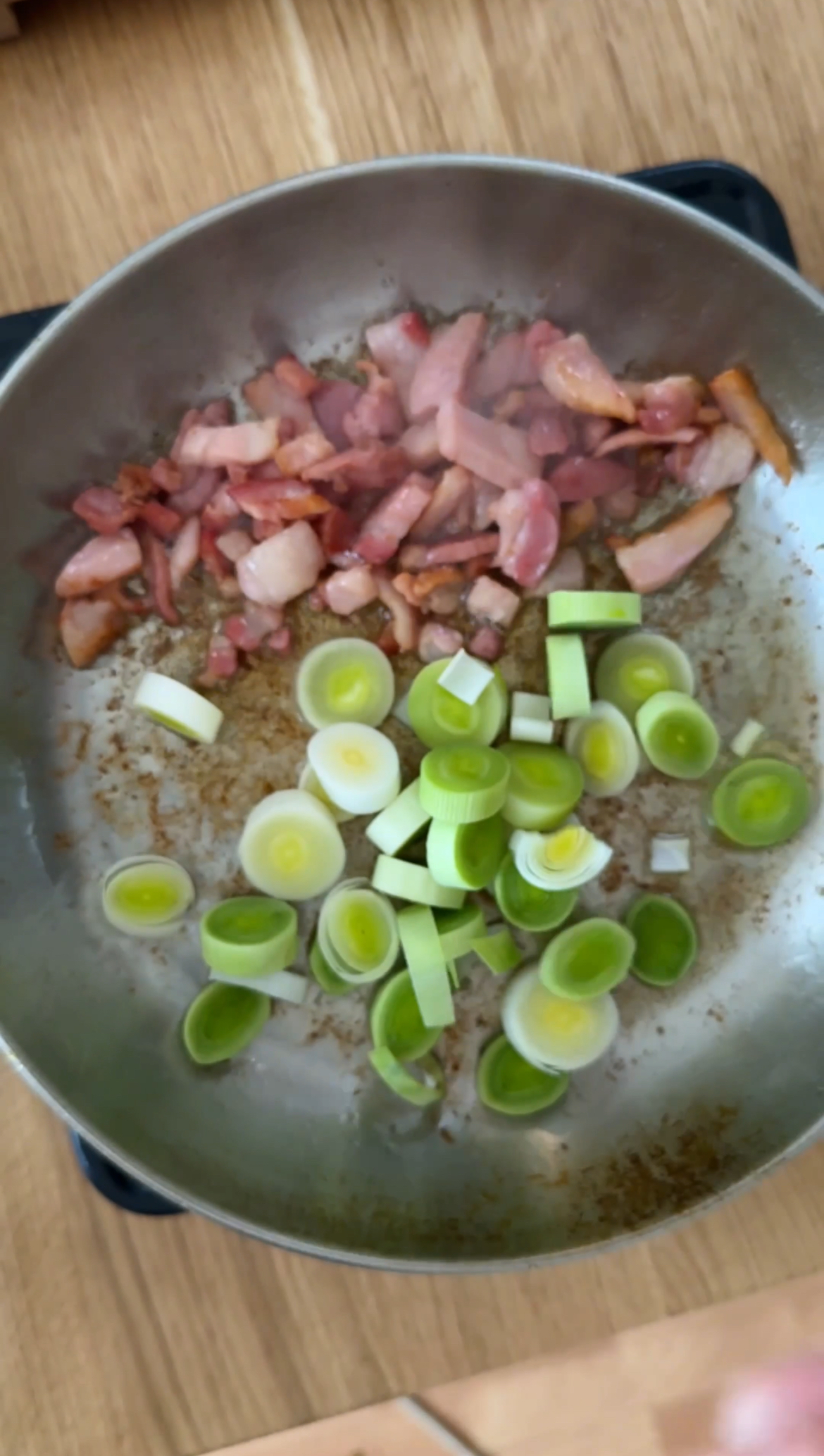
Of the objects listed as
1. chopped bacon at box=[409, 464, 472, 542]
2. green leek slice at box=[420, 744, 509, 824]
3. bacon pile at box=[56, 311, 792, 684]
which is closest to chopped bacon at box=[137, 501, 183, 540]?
bacon pile at box=[56, 311, 792, 684]

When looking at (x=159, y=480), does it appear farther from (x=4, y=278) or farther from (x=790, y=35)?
(x=790, y=35)

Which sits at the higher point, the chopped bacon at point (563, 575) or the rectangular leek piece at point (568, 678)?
the chopped bacon at point (563, 575)

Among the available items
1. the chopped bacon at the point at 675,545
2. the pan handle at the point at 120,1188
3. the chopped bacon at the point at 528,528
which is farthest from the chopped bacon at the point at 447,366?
the pan handle at the point at 120,1188

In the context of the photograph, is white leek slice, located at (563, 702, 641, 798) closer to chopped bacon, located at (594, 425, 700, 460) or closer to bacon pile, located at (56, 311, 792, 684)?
bacon pile, located at (56, 311, 792, 684)

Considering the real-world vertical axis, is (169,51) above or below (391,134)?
above

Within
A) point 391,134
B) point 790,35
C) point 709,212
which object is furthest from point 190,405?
point 790,35

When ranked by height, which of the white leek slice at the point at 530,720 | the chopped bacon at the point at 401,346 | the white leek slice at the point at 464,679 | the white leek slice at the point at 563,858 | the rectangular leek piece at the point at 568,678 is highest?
the chopped bacon at the point at 401,346

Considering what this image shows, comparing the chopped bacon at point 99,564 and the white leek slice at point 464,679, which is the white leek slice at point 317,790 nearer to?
the white leek slice at point 464,679

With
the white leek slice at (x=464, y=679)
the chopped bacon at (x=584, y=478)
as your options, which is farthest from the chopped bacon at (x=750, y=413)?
the white leek slice at (x=464, y=679)
